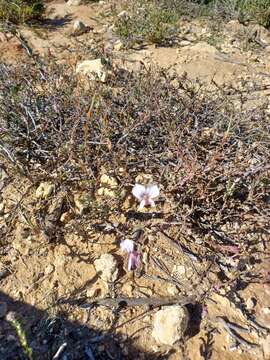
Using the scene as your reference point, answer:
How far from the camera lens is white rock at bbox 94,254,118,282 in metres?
2.09

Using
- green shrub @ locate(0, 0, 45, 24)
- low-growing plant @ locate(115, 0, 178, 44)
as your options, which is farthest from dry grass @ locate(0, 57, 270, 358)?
green shrub @ locate(0, 0, 45, 24)

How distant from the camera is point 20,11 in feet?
15.4

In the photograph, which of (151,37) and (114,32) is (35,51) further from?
(151,37)

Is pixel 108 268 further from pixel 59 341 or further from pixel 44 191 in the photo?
pixel 44 191

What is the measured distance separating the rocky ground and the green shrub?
281 cm

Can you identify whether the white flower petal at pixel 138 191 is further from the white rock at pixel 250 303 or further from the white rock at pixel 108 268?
the white rock at pixel 250 303

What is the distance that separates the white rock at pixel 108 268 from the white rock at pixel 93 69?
1.74m

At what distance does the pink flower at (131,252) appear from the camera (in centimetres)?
204

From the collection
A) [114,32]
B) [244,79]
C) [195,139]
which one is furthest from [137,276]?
[114,32]

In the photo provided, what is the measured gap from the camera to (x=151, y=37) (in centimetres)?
429

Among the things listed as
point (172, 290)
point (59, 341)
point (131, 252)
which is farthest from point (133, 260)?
point (59, 341)

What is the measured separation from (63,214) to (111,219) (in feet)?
0.87

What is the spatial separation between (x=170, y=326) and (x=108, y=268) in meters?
0.41

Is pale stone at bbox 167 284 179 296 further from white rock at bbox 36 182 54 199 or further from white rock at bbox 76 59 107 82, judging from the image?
white rock at bbox 76 59 107 82
